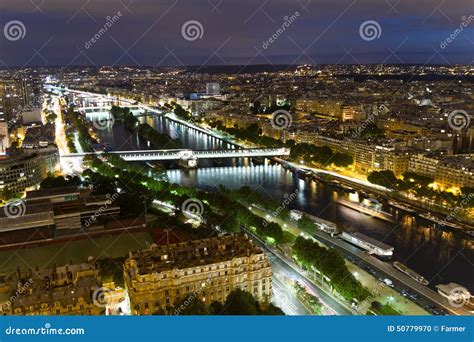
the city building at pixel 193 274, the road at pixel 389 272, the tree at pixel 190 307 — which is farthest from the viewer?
the road at pixel 389 272

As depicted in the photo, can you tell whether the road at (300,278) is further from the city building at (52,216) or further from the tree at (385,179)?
the tree at (385,179)

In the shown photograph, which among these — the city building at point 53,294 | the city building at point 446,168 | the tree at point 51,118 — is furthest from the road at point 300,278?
the tree at point 51,118

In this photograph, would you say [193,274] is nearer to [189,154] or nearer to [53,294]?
[53,294]

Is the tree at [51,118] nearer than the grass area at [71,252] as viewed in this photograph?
No

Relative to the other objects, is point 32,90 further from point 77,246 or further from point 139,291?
point 139,291

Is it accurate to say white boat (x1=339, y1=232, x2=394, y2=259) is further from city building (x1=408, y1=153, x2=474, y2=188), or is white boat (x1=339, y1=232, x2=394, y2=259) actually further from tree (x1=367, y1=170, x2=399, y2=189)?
city building (x1=408, y1=153, x2=474, y2=188)

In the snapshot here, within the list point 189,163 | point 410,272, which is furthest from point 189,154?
point 410,272

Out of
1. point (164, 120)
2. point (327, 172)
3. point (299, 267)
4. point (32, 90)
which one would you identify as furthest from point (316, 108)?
point (299, 267)
